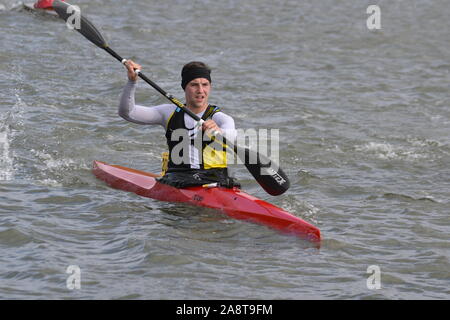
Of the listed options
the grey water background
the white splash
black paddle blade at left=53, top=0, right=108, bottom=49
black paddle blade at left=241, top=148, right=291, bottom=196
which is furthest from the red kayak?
black paddle blade at left=53, top=0, right=108, bottom=49

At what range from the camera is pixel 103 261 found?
719cm

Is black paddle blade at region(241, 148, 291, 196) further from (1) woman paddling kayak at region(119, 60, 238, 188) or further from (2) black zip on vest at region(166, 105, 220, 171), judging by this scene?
(2) black zip on vest at region(166, 105, 220, 171)

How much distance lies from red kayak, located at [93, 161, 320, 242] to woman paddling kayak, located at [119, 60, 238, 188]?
0.46ft

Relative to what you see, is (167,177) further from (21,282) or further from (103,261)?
(21,282)

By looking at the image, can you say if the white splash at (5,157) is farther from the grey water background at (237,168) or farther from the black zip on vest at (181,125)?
the black zip on vest at (181,125)

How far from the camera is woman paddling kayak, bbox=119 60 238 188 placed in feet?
28.5

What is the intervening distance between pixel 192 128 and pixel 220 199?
2.94 feet

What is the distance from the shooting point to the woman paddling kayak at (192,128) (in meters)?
8.70

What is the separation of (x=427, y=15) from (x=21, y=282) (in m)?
21.8

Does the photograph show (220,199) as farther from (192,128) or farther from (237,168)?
(237,168)

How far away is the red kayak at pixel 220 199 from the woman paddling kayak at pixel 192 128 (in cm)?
14

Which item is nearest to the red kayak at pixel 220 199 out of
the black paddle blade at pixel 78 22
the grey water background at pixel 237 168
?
the grey water background at pixel 237 168

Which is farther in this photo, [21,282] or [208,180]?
[208,180]
